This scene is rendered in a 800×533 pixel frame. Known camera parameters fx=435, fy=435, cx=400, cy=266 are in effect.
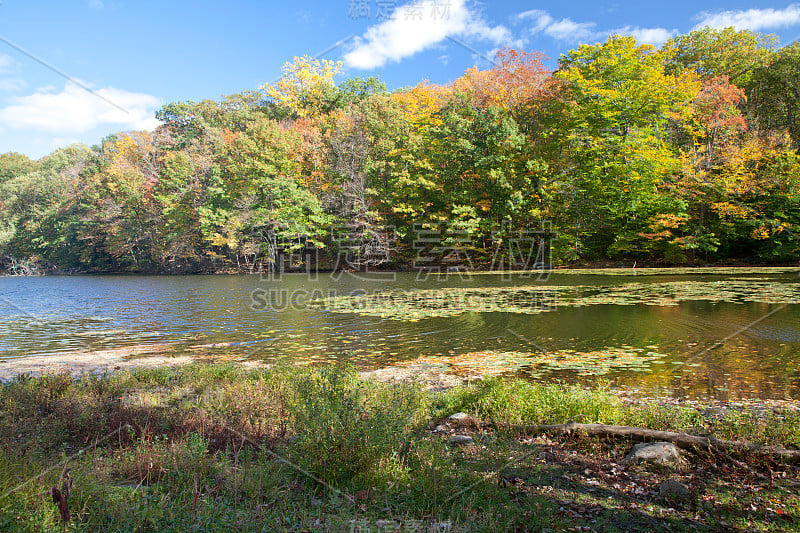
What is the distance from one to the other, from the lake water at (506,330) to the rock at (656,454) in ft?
9.40

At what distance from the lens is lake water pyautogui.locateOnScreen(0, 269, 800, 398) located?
8.26 m

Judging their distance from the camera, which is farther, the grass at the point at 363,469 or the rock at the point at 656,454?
the rock at the point at 656,454

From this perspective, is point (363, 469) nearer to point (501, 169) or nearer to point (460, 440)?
point (460, 440)

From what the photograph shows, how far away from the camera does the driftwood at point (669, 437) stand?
4039 mm

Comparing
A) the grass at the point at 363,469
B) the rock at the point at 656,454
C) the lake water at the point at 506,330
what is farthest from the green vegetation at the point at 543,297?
the rock at the point at 656,454

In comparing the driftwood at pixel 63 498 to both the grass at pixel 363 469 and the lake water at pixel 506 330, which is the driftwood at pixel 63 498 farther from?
the lake water at pixel 506 330

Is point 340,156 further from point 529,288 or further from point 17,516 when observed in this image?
point 17,516

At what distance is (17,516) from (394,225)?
122ft

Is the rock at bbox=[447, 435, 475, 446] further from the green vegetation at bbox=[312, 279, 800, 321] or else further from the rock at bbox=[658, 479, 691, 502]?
the green vegetation at bbox=[312, 279, 800, 321]

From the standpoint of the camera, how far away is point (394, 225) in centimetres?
3969

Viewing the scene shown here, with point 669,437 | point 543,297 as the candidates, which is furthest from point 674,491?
point 543,297

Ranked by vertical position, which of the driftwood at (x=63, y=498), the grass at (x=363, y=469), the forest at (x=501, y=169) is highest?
the forest at (x=501, y=169)

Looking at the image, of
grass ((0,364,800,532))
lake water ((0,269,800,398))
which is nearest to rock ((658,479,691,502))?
grass ((0,364,800,532))

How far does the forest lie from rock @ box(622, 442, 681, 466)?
29518 millimetres
